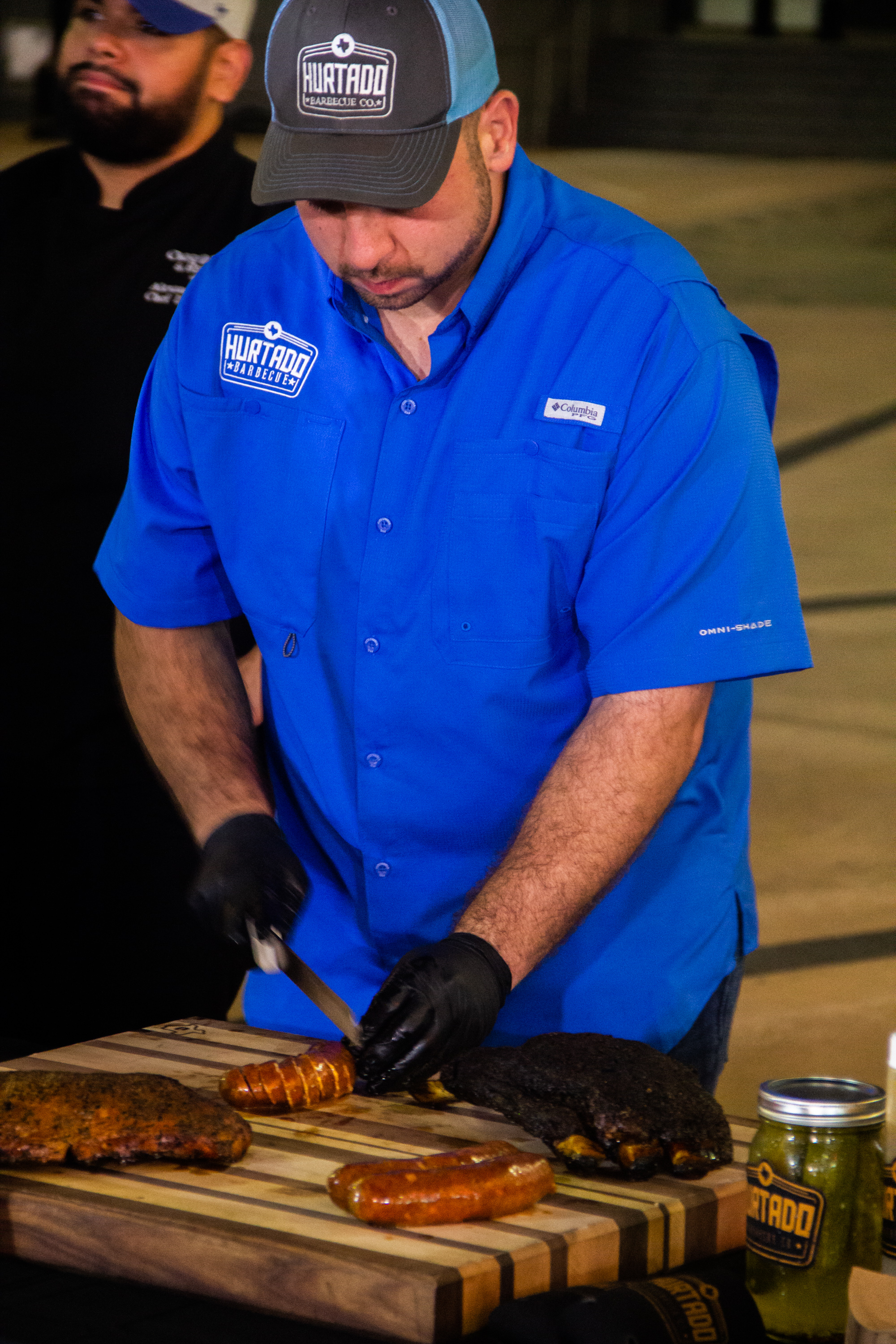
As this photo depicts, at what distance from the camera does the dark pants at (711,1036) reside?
2.09m

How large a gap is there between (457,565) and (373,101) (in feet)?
1.73

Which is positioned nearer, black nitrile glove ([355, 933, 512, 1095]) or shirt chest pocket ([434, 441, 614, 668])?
black nitrile glove ([355, 933, 512, 1095])

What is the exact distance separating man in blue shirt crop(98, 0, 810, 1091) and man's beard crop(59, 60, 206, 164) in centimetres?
119

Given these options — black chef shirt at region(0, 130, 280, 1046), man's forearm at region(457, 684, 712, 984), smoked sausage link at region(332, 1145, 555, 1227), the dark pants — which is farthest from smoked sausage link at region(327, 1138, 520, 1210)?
black chef shirt at region(0, 130, 280, 1046)

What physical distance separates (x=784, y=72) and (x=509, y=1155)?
18685 millimetres

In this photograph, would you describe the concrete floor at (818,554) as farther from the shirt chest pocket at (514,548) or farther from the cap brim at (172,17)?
the cap brim at (172,17)

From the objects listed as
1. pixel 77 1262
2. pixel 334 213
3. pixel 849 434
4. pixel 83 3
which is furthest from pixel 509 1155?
pixel 849 434

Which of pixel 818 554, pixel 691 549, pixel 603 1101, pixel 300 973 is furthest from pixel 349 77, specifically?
pixel 818 554

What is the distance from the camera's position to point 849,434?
33.9 feet

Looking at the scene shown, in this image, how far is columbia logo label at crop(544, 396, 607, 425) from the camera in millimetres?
1884

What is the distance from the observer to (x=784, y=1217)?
4.33 feet

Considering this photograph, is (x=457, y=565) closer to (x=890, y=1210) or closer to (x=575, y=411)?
(x=575, y=411)

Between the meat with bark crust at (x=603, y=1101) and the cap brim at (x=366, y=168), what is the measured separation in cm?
94

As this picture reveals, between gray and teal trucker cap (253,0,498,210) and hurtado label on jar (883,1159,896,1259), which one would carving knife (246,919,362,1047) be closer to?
hurtado label on jar (883,1159,896,1259)
